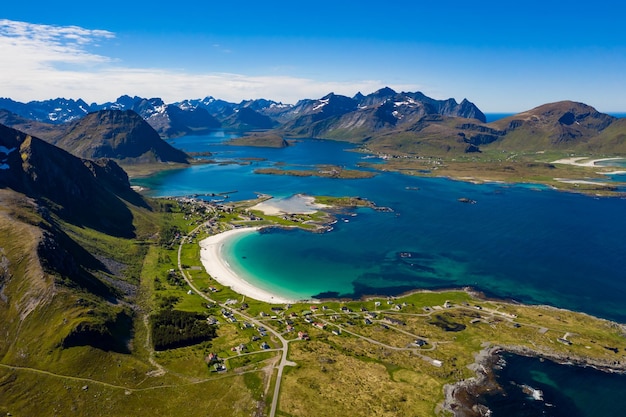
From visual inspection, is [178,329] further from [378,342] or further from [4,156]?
[4,156]

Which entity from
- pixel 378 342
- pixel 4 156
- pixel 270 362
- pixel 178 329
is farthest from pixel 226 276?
pixel 4 156

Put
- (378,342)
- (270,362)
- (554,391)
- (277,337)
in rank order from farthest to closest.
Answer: (277,337) < (378,342) < (270,362) < (554,391)

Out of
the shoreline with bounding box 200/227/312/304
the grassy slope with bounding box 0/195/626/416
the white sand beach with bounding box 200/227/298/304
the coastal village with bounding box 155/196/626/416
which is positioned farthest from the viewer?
the white sand beach with bounding box 200/227/298/304

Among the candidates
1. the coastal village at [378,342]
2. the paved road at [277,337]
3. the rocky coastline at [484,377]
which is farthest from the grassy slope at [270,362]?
the rocky coastline at [484,377]

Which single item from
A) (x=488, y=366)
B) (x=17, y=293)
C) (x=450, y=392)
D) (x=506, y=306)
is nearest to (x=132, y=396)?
(x=17, y=293)

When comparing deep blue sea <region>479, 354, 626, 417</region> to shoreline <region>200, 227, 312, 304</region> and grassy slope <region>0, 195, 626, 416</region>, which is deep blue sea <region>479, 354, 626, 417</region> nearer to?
grassy slope <region>0, 195, 626, 416</region>

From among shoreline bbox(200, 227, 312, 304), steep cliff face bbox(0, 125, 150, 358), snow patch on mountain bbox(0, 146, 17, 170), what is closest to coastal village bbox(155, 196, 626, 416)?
shoreline bbox(200, 227, 312, 304)

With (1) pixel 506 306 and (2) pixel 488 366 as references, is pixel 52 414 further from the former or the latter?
(1) pixel 506 306

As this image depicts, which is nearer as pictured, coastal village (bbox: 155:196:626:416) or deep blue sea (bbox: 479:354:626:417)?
deep blue sea (bbox: 479:354:626:417)
